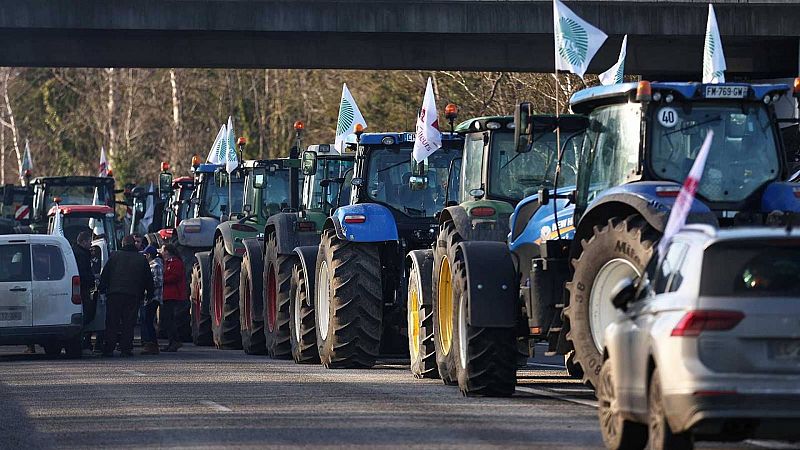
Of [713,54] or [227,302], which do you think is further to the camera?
[227,302]

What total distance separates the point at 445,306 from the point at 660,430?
7.84 metres

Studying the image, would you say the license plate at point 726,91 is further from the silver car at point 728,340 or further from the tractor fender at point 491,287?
the silver car at point 728,340

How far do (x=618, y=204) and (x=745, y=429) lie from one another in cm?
420

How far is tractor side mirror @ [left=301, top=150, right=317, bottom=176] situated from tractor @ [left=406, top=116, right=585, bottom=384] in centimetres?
448

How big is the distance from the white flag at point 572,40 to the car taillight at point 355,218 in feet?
9.72

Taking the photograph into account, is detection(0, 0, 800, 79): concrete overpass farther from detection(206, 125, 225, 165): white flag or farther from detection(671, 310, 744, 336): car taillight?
detection(671, 310, 744, 336): car taillight

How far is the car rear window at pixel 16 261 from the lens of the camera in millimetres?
26844

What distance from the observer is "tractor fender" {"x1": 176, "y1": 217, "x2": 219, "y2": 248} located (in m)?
32.3

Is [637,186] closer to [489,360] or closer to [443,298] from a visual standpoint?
[489,360]

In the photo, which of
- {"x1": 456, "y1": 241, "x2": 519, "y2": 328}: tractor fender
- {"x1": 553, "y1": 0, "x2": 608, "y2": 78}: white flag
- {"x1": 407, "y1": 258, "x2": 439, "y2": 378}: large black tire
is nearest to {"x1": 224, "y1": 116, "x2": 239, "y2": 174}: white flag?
{"x1": 407, "y1": 258, "x2": 439, "y2": 378}: large black tire

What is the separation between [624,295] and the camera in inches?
478

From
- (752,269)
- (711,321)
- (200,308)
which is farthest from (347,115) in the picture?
(711,321)

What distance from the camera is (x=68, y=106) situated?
283 feet

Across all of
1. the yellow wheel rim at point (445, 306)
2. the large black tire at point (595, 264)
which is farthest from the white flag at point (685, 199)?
the yellow wheel rim at point (445, 306)
